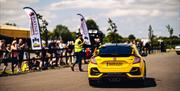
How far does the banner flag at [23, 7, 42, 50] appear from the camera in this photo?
20516 mm

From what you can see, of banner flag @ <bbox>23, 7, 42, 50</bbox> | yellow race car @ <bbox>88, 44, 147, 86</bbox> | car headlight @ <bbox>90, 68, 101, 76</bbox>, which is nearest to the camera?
yellow race car @ <bbox>88, 44, 147, 86</bbox>

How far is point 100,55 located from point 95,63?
33 centimetres

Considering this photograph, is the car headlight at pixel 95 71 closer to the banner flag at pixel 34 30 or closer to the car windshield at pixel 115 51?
the car windshield at pixel 115 51

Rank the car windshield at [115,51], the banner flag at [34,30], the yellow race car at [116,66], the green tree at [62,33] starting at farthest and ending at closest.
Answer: the green tree at [62,33], the banner flag at [34,30], the car windshield at [115,51], the yellow race car at [116,66]

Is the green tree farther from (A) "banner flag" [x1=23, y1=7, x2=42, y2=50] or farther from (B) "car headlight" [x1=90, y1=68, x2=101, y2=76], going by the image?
(B) "car headlight" [x1=90, y1=68, x2=101, y2=76]

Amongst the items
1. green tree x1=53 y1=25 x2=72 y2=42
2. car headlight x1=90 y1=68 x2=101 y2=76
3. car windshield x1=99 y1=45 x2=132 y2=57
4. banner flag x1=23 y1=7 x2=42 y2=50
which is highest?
green tree x1=53 y1=25 x2=72 y2=42

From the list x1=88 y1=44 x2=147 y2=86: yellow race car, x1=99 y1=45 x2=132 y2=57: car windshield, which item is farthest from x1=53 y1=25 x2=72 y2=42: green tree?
x1=88 y1=44 x2=147 y2=86: yellow race car

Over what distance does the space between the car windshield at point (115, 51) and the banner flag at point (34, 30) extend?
28.6ft

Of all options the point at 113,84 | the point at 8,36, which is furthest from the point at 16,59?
the point at 8,36

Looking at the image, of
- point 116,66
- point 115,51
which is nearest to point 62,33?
point 115,51

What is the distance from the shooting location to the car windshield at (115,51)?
11.8 m

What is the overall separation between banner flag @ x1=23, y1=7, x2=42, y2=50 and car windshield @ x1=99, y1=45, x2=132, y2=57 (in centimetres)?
871

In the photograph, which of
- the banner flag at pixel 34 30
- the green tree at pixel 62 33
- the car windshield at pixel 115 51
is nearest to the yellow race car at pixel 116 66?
the car windshield at pixel 115 51

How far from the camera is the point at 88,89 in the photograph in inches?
440
